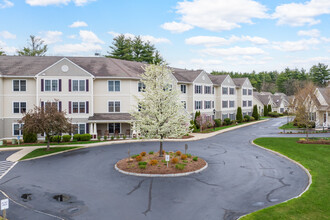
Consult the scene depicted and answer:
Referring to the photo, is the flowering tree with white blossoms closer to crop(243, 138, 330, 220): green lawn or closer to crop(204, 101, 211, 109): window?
crop(243, 138, 330, 220): green lawn

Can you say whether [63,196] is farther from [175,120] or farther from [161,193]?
[175,120]

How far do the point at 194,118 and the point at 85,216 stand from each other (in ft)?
104

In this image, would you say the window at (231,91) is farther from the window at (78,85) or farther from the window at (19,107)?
the window at (19,107)

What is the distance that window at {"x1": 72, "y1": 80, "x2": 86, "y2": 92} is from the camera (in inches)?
1248

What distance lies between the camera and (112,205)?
1112 centimetres

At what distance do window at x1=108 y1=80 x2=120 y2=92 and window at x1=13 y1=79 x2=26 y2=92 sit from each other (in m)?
10.8

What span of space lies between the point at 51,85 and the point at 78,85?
331cm

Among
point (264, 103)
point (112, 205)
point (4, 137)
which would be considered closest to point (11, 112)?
point (4, 137)

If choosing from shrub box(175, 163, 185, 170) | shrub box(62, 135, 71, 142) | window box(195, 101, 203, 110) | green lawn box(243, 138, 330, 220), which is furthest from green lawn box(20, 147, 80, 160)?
window box(195, 101, 203, 110)

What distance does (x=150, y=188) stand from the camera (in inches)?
524

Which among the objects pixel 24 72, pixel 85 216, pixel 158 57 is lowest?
pixel 85 216

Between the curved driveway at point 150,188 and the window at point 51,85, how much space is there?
512 inches

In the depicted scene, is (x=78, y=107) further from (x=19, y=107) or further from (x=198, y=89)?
(x=198, y=89)

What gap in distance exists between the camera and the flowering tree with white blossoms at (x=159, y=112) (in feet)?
60.5
